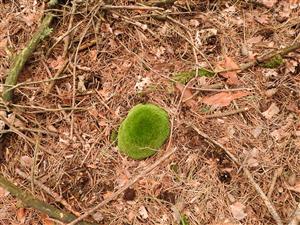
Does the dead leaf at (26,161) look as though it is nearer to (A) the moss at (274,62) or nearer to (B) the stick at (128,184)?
(B) the stick at (128,184)

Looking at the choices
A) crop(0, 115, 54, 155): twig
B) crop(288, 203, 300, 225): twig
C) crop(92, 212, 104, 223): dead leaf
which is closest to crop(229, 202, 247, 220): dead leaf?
crop(288, 203, 300, 225): twig

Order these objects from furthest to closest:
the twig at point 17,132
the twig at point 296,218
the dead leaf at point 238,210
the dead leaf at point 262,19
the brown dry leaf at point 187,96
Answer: the dead leaf at point 262,19, the brown dry leaf at point 187,96, the twig at point 17,132, the dead leaf at point 238,210, the twig at point 296,218

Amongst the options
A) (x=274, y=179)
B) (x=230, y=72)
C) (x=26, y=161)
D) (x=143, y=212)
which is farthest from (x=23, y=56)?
(x=274, y=179)

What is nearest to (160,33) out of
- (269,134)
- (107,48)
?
(107,48)

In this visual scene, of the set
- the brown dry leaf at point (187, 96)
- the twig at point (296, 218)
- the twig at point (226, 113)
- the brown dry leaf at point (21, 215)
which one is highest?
the brown dry leaf at point (187, 96)

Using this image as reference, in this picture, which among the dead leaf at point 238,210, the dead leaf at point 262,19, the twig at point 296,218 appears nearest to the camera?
the twig at point 296,218

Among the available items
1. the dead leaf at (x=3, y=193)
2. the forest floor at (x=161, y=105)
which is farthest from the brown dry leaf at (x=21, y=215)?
the dead leaf at (x=3, y=193)

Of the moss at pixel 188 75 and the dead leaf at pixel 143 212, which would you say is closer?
the dead leaf at pixel 143 212

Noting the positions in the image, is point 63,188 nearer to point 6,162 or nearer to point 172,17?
point 6,162
